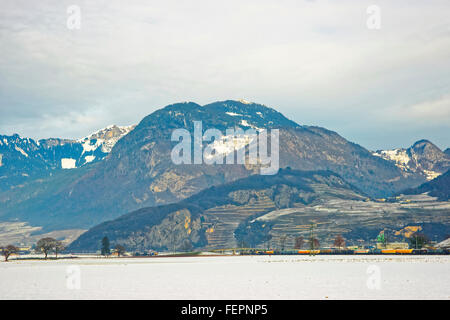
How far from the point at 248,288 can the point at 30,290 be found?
50.0 meters
